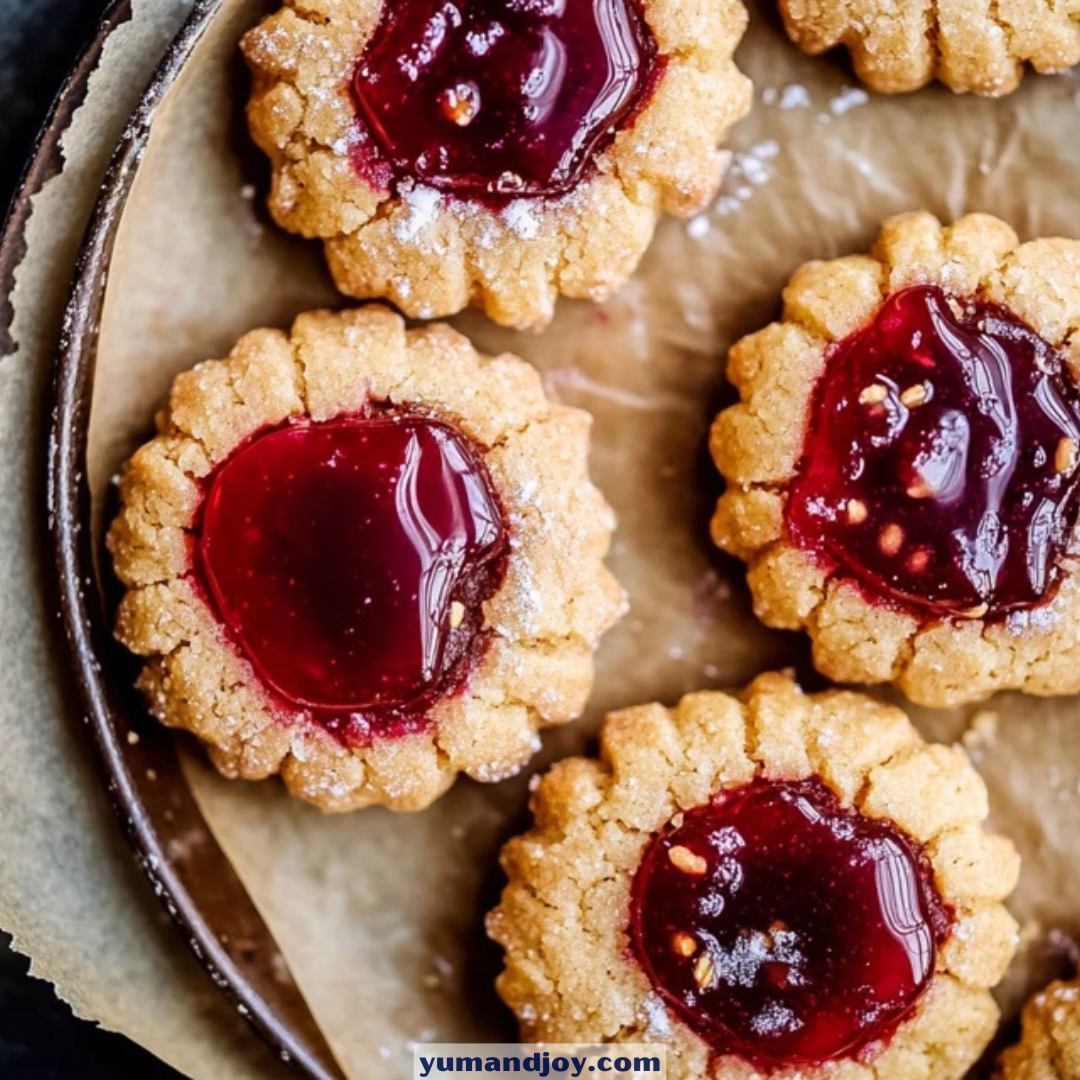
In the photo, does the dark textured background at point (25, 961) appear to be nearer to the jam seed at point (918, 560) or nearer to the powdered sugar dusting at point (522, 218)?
the powdered sugar dusting at point (522, 218)

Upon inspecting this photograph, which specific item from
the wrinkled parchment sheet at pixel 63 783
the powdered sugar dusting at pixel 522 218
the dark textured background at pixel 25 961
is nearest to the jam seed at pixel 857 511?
the powdered sugar dusting at pixel 522 218

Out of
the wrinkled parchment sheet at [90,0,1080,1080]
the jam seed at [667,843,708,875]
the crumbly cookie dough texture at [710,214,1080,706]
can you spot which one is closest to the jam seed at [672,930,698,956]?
the jam seed at [667,843,708,875]

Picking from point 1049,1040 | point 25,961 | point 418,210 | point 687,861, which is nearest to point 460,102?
point 418,210

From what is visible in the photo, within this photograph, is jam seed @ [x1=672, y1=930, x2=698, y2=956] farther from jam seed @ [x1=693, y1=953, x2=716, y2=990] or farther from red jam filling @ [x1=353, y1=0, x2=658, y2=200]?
red jam filling @ [x1=353, y1=0, x2=658, y2=200]

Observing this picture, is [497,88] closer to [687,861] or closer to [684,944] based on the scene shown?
[687,861]

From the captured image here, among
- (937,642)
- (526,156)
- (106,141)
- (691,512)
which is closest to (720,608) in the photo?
(691,512)

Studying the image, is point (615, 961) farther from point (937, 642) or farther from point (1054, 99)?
point (1054, 99)
